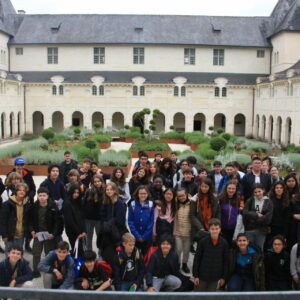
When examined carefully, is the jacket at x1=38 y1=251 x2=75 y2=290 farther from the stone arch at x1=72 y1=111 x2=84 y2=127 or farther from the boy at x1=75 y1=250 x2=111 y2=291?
the stone arch at x1=72 y1=111 x2=84 y2=127

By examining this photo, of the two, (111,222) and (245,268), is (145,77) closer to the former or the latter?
(111,222)

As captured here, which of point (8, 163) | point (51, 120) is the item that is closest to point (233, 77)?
point (51, 120)

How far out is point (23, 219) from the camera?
7004mm

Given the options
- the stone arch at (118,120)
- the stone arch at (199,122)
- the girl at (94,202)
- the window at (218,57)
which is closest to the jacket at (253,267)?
the girl at (94,202)

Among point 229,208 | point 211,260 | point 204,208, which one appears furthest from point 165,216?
point 211,260

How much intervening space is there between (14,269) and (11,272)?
5 centimetres

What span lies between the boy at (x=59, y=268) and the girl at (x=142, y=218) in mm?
1405

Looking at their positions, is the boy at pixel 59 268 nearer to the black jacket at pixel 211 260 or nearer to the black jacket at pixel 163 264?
the black jacket at pixel 163 264

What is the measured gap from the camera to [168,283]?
20.1 feet

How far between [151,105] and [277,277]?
3744 cm

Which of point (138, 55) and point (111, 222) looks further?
point (138, 55)

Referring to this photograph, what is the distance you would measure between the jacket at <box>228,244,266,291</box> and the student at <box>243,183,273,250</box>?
739 millimetres

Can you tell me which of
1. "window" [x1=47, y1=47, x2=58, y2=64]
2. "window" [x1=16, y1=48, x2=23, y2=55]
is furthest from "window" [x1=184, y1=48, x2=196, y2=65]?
"window" [x1=16, y1=48, x2=23, y2=55]

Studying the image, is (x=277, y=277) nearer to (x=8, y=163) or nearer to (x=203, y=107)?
(x=8, y=163)
